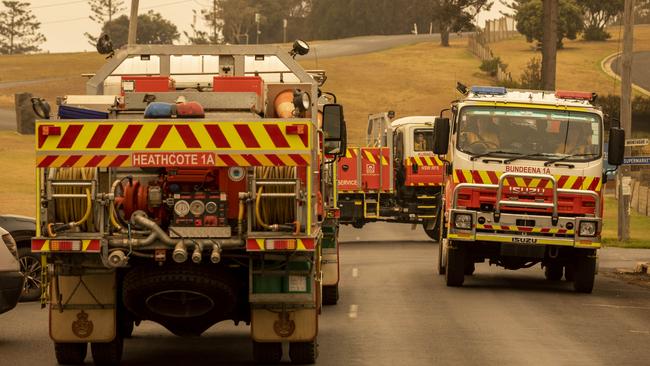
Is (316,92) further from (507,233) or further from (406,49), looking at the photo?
(406,49)

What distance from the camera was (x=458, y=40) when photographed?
119m

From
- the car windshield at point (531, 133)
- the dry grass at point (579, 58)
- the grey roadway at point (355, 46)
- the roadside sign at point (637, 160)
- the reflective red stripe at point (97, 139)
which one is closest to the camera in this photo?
the reflective red stripe at point (97, 139)

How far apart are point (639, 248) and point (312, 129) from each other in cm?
2310

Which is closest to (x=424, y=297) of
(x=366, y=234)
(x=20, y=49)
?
(x=366, y=234)

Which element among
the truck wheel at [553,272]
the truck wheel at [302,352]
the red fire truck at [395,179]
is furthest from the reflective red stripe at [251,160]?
the red fire truck at [395,179]

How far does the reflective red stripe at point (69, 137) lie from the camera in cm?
1224

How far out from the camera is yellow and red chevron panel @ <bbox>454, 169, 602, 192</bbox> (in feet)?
70.0

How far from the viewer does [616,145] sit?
21562 mm

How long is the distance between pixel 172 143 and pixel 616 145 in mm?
10745

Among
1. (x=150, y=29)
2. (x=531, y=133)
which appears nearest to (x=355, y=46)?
(x=150, y=29)

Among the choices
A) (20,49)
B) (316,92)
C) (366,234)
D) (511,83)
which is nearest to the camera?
(316,92)

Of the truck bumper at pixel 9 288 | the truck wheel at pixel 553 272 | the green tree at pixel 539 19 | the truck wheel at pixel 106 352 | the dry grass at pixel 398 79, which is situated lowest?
the truck wheel at pixel 553 272

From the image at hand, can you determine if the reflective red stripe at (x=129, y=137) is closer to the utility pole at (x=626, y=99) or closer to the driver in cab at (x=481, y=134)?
the driver in cab at (x=481, y=134)

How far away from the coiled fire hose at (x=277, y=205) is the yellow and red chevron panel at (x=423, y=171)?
70.6 feet
